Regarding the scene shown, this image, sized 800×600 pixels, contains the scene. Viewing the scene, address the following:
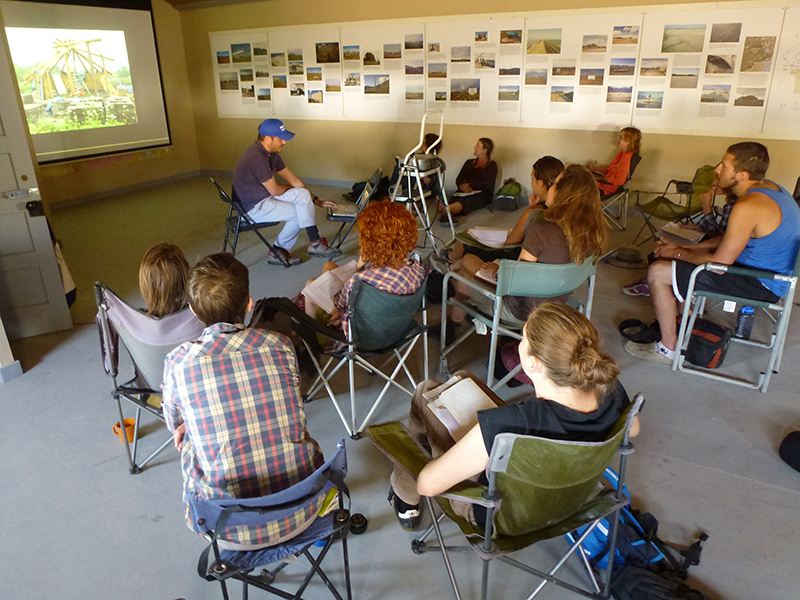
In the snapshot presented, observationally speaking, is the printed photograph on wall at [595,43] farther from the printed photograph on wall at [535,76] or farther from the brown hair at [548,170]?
the brown hair at [548,170]

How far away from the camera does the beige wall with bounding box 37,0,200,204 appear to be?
7.12 meters

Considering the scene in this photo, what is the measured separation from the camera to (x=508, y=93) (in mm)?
6625

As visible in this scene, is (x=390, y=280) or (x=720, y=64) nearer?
(x=390, y=280)

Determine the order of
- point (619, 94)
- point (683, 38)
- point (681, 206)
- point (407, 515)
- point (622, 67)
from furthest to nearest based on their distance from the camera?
point (619, 94)
point (622, 67)
point (683, 38)
point (681, 206)
point (407, 515)

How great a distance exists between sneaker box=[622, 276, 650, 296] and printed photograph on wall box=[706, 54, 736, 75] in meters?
2.80

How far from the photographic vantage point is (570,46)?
614 cm

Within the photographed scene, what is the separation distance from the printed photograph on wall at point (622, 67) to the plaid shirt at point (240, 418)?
18.7 ft

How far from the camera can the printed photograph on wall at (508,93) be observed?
21.6 feet

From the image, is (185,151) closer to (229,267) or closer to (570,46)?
(570,46)

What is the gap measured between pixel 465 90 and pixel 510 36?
2.51 feet

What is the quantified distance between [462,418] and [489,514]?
1.11 feet

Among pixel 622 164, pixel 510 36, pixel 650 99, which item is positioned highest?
pixel 510 36

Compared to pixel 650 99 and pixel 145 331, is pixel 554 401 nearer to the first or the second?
pixel 145 331

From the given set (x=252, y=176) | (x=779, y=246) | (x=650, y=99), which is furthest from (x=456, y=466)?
(x=650, y=99)
